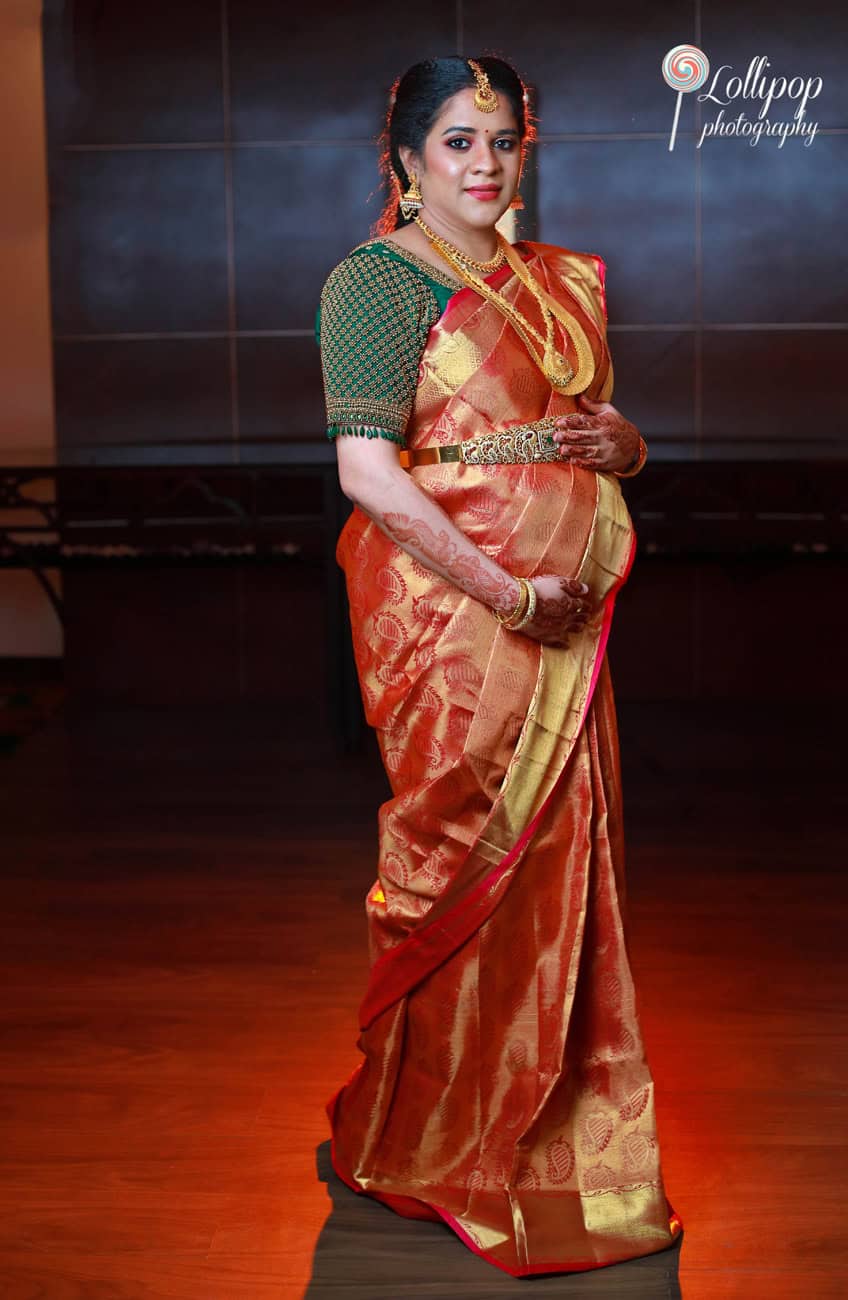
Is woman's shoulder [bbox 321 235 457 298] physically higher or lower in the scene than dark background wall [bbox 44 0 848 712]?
lower

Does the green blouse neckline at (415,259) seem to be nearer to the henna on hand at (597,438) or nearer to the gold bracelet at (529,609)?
the henna on hand at (597,438)

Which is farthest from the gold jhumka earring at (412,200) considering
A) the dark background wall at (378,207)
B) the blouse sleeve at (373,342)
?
the dark background wall at (378,207)

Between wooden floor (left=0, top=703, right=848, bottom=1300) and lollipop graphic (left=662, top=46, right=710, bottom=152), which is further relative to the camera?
lollipop graphic (left=662, top=46, right=710, bottom=152)

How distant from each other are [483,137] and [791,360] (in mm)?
3481

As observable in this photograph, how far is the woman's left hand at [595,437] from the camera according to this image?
77.6 inches

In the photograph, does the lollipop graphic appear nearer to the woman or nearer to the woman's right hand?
the woman

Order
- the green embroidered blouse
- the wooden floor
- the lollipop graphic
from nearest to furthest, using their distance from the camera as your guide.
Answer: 1. the green embroidered blouse
2. the wooden floor
3. the lollipop graphic

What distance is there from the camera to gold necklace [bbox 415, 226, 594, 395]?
195cm

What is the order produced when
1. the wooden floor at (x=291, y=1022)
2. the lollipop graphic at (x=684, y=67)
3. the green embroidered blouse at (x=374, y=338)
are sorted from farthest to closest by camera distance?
the lollipop graphic at (x=684, y=67) < the wooden floor at (x=291, y=1022) < the green embroidered blouse at (x=374, y=338)

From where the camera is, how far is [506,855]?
6.48ft

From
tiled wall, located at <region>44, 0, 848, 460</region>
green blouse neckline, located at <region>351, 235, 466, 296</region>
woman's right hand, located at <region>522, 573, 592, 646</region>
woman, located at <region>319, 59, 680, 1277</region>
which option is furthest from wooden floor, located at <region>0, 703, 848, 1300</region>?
tiled wall, located at <region>44, 0, 848, 460</region>

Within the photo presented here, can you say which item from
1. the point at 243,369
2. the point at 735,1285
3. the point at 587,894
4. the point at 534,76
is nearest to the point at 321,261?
the point at 243,369

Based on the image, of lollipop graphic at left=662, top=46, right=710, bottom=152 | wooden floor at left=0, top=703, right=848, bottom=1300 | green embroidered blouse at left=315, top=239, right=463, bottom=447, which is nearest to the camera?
green embroidered blouse at left=315, top=239, right=463, bottom=447

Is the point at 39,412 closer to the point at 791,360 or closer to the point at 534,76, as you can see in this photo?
the point at 534,76
